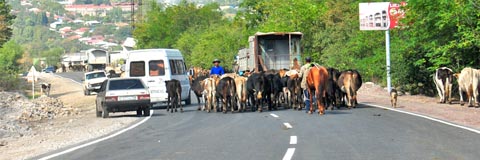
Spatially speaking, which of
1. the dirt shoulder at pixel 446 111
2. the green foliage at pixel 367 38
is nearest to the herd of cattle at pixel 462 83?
the dirt shoulder at pixel 446 111

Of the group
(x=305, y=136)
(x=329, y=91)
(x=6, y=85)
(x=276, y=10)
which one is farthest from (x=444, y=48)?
(x=6, y=85)

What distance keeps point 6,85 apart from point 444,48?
5431cm

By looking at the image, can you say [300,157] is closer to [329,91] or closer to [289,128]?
[289,128]

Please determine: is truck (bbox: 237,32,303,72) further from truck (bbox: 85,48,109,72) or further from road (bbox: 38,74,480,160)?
truck (bbox: 85,48,109,72)

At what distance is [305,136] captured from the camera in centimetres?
1836

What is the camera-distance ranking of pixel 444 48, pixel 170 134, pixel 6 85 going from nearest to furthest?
1. pixel 170 134
2. pixel 444 48
3. pixel 6 85

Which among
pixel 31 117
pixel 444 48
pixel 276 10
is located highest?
pixel 276 10

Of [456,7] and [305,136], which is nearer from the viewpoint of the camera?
[305,136]

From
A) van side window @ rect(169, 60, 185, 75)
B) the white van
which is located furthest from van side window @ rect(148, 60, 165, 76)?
van side window @ rect(169, 60, 185, 75)

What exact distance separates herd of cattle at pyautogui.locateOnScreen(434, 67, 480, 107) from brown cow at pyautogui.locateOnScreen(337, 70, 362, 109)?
3761 millimetres

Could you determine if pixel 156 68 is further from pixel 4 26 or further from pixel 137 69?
pixel 4 26

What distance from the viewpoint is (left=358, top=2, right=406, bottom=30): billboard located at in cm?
4228

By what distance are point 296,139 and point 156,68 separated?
60.9 feet

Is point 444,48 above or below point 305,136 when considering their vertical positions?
above
